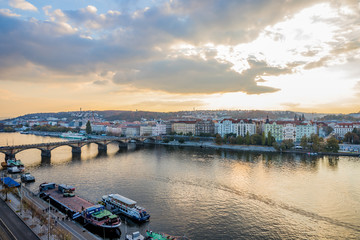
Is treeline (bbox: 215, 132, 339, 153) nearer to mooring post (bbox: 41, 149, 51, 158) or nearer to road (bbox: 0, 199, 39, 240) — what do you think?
mooring post (bbox: 41, 149, 51, 158)

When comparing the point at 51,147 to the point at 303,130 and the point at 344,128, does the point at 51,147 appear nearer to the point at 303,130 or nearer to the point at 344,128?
the point at 303,130

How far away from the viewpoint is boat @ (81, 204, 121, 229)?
13886mm

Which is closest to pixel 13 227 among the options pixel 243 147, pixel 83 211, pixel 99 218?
pixel 83 211

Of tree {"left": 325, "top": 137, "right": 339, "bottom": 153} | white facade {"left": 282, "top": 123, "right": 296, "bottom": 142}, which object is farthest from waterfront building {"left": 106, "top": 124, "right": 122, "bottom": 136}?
tree {"left": 325, "top": 137, "right": 339, "bottom": 153}

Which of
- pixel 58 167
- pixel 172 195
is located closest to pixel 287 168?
pixel 172 195

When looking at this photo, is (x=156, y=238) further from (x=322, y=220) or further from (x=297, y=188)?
(x=297, y=188)

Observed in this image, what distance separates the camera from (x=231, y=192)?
2059 centimetres

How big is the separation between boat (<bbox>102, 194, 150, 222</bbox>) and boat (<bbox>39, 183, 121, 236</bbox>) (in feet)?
3.52

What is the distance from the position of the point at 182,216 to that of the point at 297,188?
11.5 m

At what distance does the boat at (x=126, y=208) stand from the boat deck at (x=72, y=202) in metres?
1.20

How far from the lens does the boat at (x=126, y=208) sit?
15.1 m

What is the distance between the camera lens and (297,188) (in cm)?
2152

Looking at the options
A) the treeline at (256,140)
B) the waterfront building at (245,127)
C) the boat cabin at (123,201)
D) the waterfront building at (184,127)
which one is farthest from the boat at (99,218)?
the waterfront building at (184,127)

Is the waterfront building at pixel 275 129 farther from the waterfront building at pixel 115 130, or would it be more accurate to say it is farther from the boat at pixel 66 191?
the waterfront building at pixel 115 130
